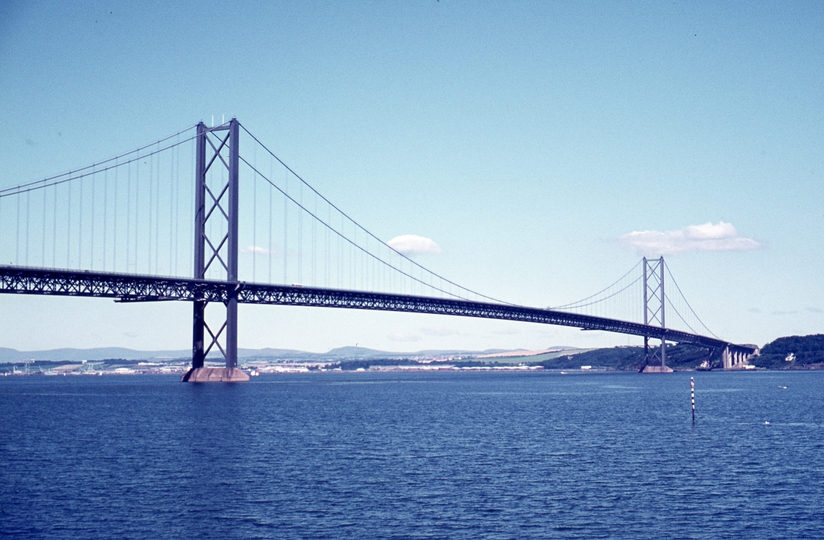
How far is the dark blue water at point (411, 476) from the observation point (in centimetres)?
2044

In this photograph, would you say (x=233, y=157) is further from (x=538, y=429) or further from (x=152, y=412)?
(x=538, y=429)

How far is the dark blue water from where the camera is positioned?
20438 mm

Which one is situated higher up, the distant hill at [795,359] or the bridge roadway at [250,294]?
the bridge roadway at [250,294]

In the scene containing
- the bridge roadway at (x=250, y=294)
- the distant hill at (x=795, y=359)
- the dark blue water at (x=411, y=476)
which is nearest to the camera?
the dark blue water at (x=411, y=476)

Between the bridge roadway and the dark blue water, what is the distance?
1945 centimetres

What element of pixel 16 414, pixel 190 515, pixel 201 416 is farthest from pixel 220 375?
pixel 190 515

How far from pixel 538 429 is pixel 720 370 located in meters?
142

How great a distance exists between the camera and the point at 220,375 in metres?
82.4

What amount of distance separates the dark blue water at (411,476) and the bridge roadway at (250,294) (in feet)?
63.8

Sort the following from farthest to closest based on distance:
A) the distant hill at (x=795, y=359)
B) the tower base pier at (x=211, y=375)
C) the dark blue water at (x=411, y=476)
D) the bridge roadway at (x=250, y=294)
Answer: the distant hill at (x=795, y=359), the tower base pier at (x=211, y=375), the bridge roadway at (x=250, y=294), the dark blue water at (x=411, y=476)

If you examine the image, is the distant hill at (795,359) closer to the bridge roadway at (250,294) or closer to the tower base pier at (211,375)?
the bridge roadway at (250,294)

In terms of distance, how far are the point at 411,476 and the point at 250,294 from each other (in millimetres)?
53554

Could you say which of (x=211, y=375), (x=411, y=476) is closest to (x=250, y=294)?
(x=211, y=375)

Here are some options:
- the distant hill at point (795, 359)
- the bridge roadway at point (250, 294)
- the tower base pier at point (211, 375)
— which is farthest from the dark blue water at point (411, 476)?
the distant hill at point (795, 359)
